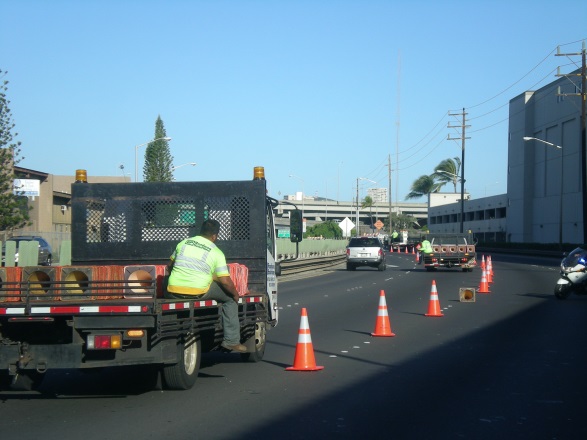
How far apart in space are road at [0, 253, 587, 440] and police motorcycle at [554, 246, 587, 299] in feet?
23.0

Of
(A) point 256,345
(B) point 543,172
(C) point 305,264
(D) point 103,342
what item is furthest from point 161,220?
(B) point 543,172

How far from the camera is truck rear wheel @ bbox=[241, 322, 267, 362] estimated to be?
11938 millimetres

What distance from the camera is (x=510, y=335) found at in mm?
15867

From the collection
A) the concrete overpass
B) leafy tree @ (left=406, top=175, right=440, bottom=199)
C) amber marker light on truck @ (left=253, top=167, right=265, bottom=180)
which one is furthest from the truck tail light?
the concrete overpass

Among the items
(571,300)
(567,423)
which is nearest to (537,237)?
(571,300)

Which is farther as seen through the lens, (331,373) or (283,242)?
(283,242)

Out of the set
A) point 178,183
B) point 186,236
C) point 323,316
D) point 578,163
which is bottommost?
point 323,316

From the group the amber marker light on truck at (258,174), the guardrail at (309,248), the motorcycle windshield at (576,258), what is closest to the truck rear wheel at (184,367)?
the amber marker light on truck at (258,174)

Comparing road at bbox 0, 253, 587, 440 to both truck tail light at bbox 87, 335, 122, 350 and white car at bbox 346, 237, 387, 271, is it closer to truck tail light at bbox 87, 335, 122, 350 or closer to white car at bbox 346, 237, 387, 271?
truck tail light at bbox 87, 335, 122, 350

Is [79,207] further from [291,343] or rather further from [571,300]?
[571,300]

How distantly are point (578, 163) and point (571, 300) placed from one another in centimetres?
4919

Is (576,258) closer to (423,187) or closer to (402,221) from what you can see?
(423,187)

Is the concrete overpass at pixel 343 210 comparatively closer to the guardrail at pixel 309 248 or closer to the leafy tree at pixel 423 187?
the leafy tree at pixel 423 187

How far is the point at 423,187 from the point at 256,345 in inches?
4627
